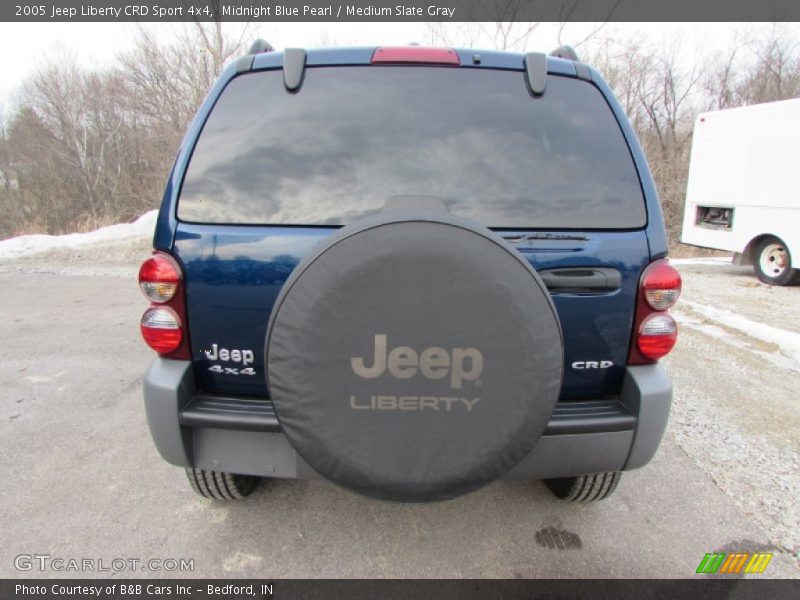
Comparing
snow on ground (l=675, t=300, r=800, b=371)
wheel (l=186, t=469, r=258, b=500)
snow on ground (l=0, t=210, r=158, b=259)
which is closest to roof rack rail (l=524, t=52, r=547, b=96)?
wheel (l=186, t=469, r=258, b=500)

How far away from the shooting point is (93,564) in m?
2.01

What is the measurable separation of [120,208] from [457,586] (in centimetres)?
2729

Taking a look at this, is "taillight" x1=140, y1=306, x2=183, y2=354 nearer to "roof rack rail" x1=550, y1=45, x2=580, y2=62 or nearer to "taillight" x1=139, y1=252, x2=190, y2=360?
"taillight" x1=139, y1=252, x2=190, y2=360

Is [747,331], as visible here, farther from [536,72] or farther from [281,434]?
[281,434]

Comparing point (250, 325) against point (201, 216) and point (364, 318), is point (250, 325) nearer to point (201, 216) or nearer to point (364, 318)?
point (201, 216)

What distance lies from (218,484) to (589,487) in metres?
1.90

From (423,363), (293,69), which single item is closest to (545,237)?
(423,363)

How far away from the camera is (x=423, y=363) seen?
141 centimetres

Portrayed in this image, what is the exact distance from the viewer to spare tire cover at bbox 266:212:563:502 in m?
1.38

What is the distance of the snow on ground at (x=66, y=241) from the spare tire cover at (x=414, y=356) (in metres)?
11.0

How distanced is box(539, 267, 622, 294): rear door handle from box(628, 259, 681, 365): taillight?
14cm

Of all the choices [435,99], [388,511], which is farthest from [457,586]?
[435,99]

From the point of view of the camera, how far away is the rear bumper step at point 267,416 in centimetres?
171

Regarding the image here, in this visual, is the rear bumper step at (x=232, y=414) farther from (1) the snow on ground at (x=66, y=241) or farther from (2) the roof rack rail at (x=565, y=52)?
(1) the snow on ground at (x=66, y=241)
